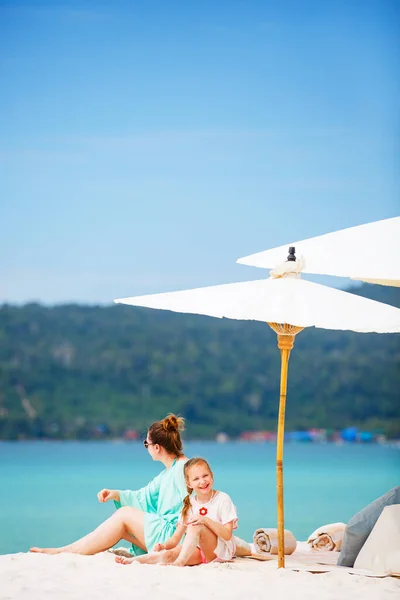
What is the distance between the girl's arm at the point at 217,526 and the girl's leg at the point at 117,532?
1.16ft

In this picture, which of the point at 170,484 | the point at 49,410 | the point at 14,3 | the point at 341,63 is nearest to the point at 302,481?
the point at 49,410

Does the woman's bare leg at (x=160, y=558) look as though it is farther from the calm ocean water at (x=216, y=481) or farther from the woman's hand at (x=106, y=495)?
the calm ocean water at (x=216, y=481)

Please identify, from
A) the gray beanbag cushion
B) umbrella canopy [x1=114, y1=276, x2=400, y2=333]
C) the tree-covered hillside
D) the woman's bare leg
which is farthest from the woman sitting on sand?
the tree-covered hillside

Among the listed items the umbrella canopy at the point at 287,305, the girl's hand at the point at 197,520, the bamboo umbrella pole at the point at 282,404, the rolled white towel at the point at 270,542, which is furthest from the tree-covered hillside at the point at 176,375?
the girl's hand at the point at 197,520

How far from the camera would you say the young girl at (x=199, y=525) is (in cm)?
430

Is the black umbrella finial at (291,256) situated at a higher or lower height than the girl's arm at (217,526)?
higher

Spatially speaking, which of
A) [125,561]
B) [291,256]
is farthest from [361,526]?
[291,256]

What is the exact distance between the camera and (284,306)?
13.7 ft

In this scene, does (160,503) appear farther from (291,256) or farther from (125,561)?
(291,256)

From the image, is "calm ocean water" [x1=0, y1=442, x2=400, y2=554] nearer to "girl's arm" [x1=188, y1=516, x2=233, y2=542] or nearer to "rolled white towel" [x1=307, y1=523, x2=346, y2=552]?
"rolled white towel" [x1=307, y1=523, x2=346, y2=552]

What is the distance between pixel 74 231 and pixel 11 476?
42.7 ft

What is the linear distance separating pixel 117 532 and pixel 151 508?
222mm

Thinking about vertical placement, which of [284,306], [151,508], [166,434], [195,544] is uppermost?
[284,306]

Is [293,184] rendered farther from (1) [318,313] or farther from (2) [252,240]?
(1) [318,313]
